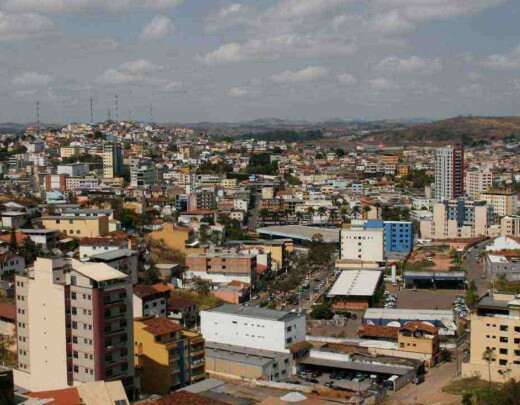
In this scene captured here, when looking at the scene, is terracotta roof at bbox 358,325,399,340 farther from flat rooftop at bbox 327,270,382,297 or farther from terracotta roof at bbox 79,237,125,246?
terracotta roof at bbox 79,237,125,246

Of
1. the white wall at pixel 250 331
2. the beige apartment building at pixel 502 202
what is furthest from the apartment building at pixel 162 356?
the beige apartment building at pixel 502 202

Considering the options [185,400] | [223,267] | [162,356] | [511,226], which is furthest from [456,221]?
[185,400]

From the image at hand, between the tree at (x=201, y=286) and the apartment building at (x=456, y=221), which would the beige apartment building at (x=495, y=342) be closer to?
the tree at (x=201, y=286)

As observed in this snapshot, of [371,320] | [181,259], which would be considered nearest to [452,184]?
[181,259]

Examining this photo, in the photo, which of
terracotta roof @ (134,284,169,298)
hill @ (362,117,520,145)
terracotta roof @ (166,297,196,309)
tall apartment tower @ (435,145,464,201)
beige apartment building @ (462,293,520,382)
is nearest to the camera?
beige apartment building @ (462,293,520,382)

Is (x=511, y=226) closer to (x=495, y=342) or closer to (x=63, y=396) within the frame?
(x=495, y=342)

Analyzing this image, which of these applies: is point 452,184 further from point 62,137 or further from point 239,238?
point 62,137

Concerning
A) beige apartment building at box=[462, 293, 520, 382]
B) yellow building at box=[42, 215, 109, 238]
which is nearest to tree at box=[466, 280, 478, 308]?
beige apartment building at box=[462, 293, 520, 382]
